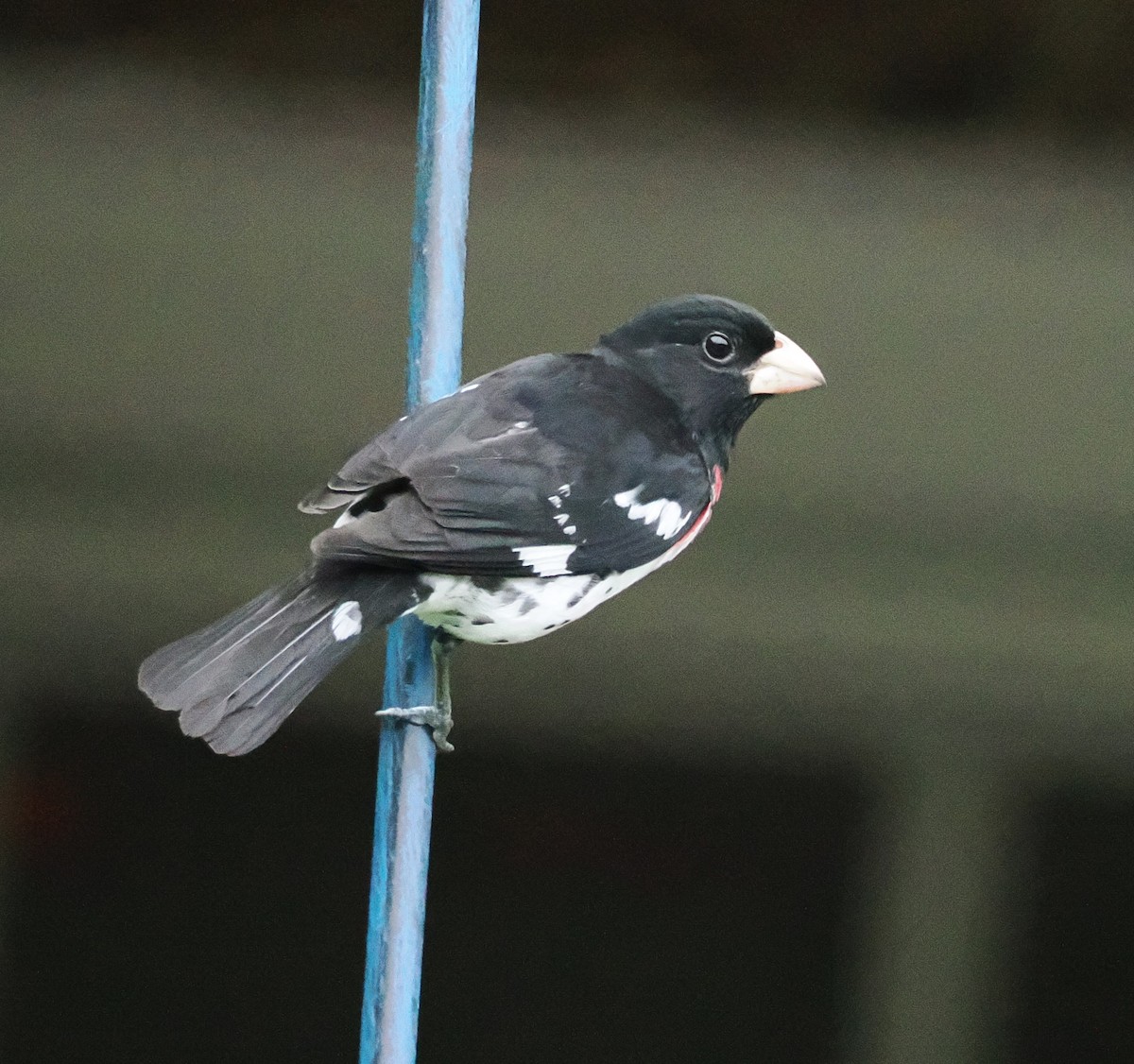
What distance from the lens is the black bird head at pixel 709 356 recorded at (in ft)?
6.06

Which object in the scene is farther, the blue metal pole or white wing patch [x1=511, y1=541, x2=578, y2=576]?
white wing patch [x1=511, y1=541, x2=578, y2=576]

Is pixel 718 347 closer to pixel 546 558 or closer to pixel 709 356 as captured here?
pixel 709 356

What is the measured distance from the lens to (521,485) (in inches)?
64.4

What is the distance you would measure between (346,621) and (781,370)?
53 cm

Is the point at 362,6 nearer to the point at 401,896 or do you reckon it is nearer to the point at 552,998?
the point at 552,998

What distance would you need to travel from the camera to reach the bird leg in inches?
58.4

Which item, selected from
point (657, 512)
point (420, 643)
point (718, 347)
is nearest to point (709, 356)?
point (718, 347)

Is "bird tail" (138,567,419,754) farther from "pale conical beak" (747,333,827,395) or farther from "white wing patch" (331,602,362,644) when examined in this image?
"pale conical beak" (747,333,827,395)

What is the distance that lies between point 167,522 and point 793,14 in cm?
145

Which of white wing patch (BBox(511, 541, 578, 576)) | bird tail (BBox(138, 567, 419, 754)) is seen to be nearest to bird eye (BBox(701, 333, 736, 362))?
white wing patch (BBox(511, 541, 578, 576))

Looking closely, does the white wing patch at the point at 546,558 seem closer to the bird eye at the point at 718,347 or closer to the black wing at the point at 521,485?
the black wing at the point at 521,485

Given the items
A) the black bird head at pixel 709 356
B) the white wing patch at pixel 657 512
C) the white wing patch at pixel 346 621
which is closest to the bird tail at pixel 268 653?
the white wing patch at pixel 346 621

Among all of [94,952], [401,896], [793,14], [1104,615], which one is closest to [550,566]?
[401,896]

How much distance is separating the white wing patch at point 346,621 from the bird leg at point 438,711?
0.07m
